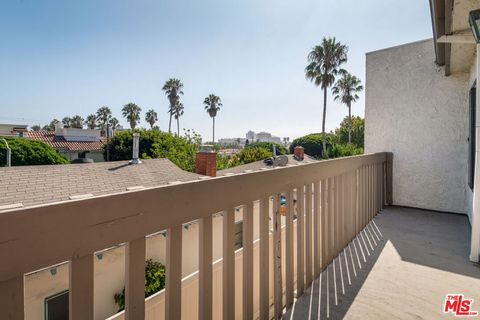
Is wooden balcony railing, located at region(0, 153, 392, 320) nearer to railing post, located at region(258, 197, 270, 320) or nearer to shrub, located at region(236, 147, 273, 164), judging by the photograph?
railing post, located at region(258, 197, 270, 320)

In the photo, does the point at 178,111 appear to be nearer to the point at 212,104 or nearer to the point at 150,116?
the point at 212,104

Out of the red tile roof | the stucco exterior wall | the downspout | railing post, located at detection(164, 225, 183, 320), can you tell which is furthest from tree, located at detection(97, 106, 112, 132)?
railing post, located at detection(164, 225, 183, 320)

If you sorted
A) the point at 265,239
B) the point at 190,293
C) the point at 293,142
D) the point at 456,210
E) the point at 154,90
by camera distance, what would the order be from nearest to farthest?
the point at 265,239 < the point at 190,293 < the point at 456,210 < the point at 293,142 < the point at 154,90

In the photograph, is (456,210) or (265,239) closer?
(265,239)

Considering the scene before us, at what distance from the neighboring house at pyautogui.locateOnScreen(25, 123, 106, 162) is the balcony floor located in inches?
1166

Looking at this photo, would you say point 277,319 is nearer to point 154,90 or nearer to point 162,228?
point 162,228

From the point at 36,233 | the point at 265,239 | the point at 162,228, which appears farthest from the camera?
the point at 265,239

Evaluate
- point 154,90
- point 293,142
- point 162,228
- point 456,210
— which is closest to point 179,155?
point 293,142

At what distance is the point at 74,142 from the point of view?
2805 centimetres

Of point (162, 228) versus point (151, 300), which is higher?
point (162, 228)

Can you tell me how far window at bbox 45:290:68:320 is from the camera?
11.5 ft

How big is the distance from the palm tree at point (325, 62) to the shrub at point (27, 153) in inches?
784

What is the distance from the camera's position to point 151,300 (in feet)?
6.73

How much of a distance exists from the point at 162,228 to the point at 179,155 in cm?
2147
